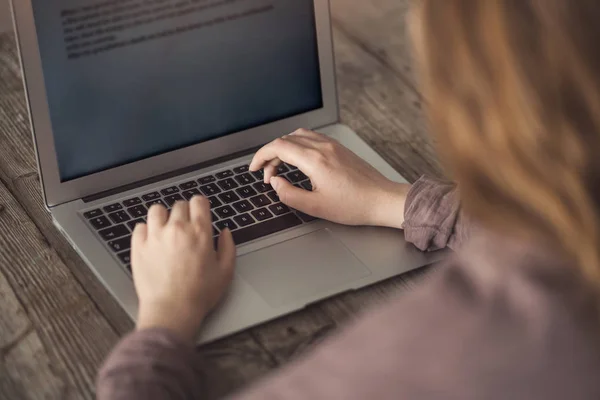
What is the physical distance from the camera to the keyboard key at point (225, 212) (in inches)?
42.4

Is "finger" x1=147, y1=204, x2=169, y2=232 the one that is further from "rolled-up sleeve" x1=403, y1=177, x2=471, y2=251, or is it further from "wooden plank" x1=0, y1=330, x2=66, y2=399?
"rolled-up sleeve" x1=403, y1=177, x2=471, y2=251

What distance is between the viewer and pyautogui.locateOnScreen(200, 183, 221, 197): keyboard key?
112cm

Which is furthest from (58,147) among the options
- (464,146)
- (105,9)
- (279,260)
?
(464,146)

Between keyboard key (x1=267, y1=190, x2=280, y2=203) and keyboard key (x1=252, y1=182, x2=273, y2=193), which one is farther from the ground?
keyboard key (x1=252, y1=182, x2=273, y2=193)

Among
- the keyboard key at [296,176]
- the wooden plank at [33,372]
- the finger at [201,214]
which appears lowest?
the wooden plank at [33,372]

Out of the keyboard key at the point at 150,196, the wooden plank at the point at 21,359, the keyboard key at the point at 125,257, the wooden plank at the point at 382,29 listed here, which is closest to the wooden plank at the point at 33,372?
the wooden plank at the point at 21,359

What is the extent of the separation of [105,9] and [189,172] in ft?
0.74

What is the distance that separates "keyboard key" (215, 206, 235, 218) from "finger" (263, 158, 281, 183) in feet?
0.21

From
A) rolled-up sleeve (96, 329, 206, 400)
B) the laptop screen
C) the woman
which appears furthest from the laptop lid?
the woman

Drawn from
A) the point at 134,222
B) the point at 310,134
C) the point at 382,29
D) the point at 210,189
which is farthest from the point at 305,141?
the point at 382,29

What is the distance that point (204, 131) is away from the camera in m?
1.17

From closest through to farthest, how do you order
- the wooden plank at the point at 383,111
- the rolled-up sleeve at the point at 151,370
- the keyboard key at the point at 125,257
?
the rolled-up sleeve at the point at 151,370 < the keyboard key at the point at 125,257 < the wooden plank at the point at 383,111

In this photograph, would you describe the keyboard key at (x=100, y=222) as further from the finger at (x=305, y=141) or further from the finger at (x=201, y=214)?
the finger at (x=305, y=141)

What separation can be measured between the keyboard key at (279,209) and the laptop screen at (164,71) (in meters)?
0.14
